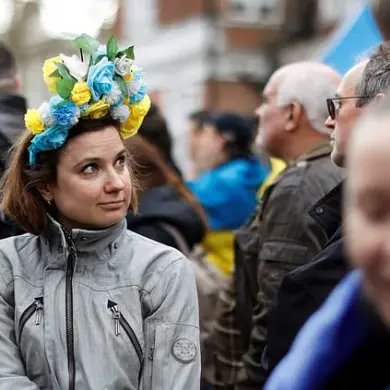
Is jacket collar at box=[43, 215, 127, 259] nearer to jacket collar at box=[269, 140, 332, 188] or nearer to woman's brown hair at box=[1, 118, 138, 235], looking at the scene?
woman's brown hair at box=[1, 118, 138, 235]

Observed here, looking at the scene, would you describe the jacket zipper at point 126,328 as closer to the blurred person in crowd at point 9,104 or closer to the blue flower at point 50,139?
the blue flower at point 50,139

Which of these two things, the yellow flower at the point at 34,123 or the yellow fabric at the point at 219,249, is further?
the yellow fabric at the point at 219,249

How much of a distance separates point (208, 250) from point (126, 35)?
68.0ft

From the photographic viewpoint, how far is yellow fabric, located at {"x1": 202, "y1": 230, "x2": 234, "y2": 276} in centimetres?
564

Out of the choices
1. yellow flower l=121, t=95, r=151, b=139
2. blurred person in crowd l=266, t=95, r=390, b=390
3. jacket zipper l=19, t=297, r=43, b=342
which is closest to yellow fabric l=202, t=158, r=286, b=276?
yellow flower l=121, t=95, r=151, b=139

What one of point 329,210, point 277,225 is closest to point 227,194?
point 277,225

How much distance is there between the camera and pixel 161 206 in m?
4.18

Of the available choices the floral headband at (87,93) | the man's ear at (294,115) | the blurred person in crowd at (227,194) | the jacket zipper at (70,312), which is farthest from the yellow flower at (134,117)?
the blurred person in crowd at (227,194)

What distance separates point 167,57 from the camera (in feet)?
75.6

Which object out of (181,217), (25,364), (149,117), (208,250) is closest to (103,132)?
(25,364)

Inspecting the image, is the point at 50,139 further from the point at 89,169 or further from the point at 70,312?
the point at 70,312

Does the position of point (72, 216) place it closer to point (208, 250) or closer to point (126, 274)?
point (126, 274)

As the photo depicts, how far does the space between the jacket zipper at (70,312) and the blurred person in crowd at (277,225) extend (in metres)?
1.08

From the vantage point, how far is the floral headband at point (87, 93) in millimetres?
2799
